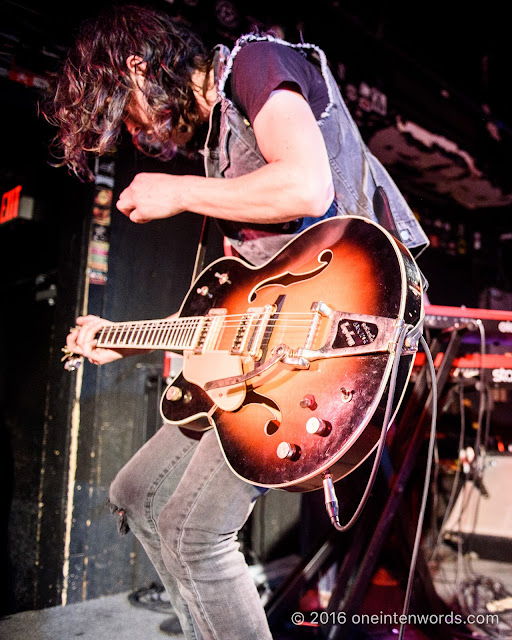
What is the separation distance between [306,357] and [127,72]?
1291mm

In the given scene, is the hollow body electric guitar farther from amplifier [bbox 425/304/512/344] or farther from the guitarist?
amplifier [bbox 425/304/512/344]

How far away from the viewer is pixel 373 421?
1.07 metres

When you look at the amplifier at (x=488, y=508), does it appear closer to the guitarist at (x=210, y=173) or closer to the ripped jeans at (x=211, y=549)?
the guitarist at (x=210, y=173)

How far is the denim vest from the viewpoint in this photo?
153 cm

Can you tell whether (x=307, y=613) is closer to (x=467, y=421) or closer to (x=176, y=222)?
(x=467, y=421)

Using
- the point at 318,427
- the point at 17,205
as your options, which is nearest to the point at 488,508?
the point at 318,427

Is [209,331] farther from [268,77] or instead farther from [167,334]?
[268,77]

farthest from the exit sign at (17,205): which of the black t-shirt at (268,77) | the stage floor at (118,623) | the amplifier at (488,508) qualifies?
the amplifier at (488,508)

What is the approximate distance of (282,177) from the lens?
128cm

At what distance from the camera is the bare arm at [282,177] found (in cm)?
127

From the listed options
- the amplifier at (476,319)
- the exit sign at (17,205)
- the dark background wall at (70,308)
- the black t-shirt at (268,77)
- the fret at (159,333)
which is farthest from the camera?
the exit sign at (17,205)

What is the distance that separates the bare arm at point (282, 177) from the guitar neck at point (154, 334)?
38 cm

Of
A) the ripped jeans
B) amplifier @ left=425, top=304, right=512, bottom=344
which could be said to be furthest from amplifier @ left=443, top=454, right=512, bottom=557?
the ripped jeans

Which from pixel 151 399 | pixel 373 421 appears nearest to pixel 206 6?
pixel 151 399
